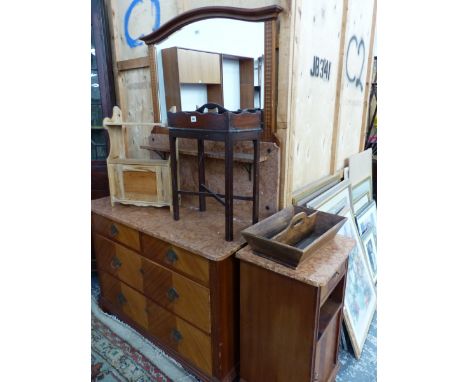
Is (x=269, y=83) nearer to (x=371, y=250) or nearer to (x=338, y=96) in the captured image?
A: (x=338, y=96)

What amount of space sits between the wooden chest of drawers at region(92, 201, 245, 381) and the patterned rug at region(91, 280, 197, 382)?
88 mm

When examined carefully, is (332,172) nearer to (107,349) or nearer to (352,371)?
(352,371)

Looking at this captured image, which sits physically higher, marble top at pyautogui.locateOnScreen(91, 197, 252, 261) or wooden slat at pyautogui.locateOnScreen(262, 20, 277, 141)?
wooden slat at pyautogui.locateOnScreen(262, 20, 277, 141)

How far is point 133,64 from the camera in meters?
2.21

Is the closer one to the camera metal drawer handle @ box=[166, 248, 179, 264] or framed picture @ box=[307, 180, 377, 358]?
metal drawer handle @ box=[166, 248, 179, 264]

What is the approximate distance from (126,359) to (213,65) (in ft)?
6.16

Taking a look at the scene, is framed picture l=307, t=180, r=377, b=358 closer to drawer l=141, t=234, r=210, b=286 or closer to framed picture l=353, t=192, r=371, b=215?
framed picture l=353, t=192, r=371, b=215

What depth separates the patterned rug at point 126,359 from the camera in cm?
173

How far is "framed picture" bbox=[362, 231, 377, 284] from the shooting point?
2.41 metres

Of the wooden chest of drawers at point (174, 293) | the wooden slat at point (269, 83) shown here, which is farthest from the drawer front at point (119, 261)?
the wooden slat at point (269, 83)

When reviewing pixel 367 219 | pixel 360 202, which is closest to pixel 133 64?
pixel 360 202

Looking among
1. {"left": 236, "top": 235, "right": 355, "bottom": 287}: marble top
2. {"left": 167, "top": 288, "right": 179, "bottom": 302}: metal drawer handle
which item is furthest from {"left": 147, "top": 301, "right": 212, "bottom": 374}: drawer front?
{"left": 236, "top": 235, "right": 355, "bottom": 287}: marble top

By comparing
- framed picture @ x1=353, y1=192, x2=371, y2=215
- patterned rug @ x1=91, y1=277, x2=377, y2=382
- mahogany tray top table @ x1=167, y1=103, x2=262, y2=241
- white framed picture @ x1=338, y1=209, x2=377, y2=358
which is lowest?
patterned rug @ x1=91, y1=277, x2=377, y2=382

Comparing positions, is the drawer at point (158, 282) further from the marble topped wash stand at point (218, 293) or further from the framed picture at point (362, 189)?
the framed picture at point (362, 189)
